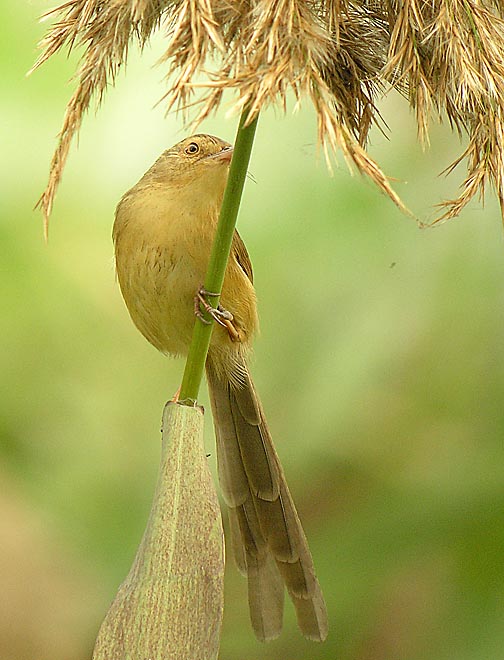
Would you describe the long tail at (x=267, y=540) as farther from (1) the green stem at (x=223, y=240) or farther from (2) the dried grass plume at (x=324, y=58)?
(2) the dried grass plume at (x=324, y=58)

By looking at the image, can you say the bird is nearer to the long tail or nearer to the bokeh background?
the long tail

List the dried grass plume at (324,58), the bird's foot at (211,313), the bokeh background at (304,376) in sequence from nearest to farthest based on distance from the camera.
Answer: the dried grass plume at (324,58) < the bird's foot at (211,313) < the bokeh background at (304,376)

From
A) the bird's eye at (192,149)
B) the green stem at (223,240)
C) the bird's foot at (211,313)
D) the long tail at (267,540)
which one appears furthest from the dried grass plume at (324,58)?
the long tail at (267,540)

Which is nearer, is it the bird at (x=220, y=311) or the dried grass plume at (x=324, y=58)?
the dried grass plume at (x=324, y=58)

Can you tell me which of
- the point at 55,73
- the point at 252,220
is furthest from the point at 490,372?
the point at 55,73

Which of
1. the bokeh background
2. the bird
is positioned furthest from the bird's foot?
the bokeh background

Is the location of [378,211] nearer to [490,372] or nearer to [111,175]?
[490,372]
